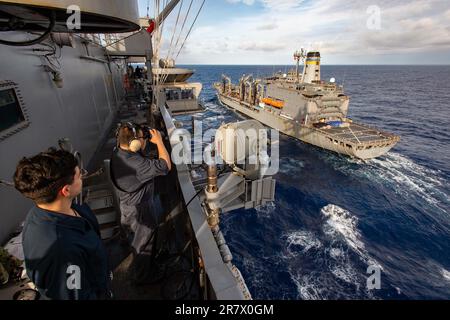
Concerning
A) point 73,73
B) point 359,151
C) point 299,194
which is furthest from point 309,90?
point 73,73

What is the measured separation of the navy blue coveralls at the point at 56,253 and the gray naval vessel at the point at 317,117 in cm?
2631

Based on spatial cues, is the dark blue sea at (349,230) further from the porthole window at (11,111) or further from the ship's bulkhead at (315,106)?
the porthole window at (11,111)

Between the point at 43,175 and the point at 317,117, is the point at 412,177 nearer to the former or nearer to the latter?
the point at 317,117

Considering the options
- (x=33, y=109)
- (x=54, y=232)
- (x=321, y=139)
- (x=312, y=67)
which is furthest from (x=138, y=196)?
(x=312, y=67)

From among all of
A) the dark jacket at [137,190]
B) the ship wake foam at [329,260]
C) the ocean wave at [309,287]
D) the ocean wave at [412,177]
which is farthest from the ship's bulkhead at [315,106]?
the dark jacket at [137,190]

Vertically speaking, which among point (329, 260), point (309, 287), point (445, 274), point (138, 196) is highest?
point (138, 196)

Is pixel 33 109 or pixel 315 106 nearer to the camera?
pixel 33 109

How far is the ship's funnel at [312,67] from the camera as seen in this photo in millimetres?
36344

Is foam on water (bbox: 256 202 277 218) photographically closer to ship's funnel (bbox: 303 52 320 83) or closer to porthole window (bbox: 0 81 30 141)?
porthole window (bbox: 0 81 30 141)

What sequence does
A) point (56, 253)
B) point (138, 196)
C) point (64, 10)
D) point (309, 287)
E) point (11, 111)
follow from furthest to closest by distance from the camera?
point (309, 287) < point (11, 111) < point (138, 196) < point (64, 10) < point (56, 253)

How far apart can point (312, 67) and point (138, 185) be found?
40038 mm

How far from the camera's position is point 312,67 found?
120 ft
